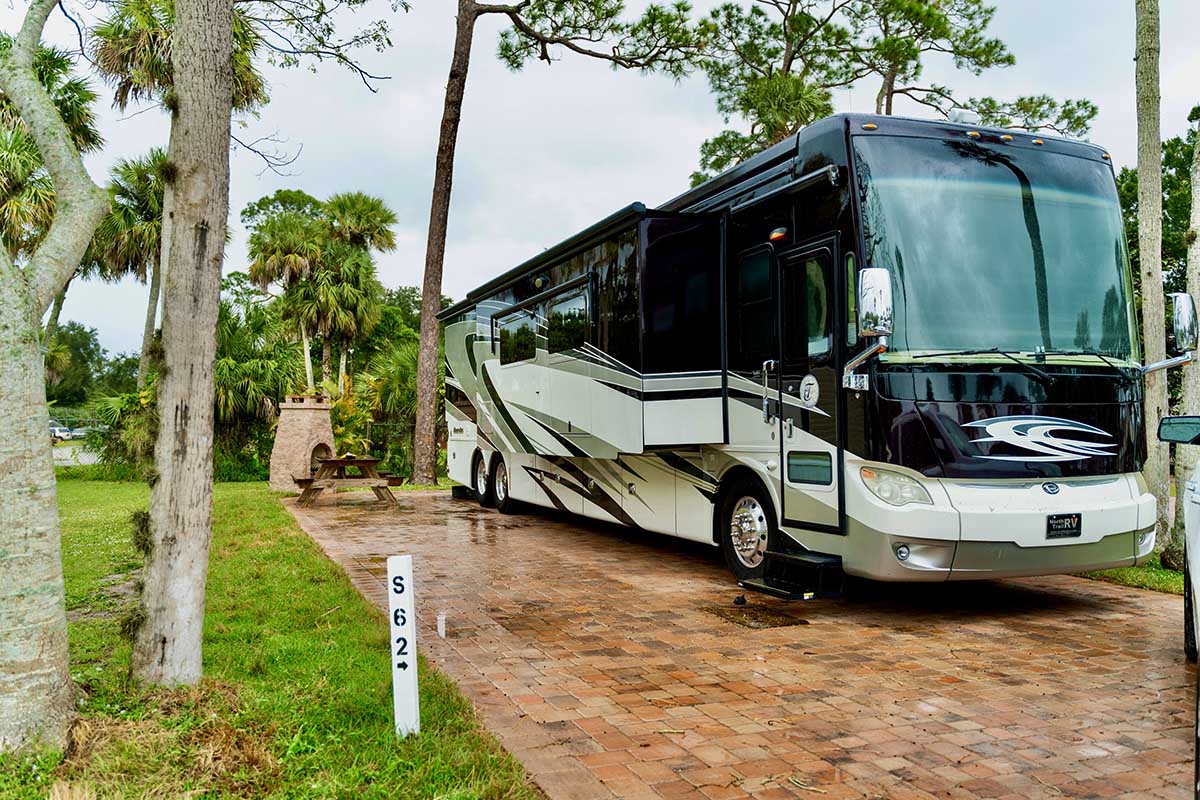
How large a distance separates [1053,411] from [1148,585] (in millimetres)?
2410

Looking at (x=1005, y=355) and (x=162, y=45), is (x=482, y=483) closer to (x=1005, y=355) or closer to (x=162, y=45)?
(x=162, y=45)

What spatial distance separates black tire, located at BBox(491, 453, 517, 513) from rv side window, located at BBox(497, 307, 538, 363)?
1974 millimetres

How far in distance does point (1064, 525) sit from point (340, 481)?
11032 mm

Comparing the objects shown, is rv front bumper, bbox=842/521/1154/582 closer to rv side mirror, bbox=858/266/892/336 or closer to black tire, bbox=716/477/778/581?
black tire, bbox=716/477/778/581

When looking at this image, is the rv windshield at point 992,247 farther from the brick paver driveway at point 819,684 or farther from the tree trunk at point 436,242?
the tree trunk at point 436,242

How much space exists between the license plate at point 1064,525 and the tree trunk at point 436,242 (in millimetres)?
Result: 14481

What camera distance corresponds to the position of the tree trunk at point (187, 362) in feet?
14.3

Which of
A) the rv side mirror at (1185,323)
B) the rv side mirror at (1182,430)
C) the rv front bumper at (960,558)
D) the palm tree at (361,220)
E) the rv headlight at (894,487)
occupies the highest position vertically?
the palm tree at (361,220)

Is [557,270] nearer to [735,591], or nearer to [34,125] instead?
[735,591]

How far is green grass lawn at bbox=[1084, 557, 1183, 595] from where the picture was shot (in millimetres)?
7691

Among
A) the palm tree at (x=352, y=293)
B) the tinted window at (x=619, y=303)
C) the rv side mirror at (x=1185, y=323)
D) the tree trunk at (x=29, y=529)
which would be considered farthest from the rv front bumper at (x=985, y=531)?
the palm tree at (x=352, y=293)

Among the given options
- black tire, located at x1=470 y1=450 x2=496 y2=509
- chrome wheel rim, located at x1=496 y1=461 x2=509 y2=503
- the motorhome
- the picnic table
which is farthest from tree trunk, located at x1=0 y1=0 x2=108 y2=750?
the picnic table

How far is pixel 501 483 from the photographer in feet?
46.8

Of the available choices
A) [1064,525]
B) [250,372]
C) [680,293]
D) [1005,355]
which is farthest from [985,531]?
[250,372]
